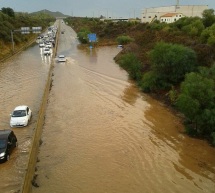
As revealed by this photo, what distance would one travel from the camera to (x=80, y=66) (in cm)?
4538

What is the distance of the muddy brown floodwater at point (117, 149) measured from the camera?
14.1 meters

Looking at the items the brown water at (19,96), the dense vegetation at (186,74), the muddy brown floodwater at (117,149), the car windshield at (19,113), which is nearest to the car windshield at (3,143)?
the brown water at (19,96)

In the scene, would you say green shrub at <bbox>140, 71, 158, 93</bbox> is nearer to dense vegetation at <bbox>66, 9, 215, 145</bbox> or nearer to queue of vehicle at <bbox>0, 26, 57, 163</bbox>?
dense vegetation at <bbox>66, 9, 215, 145</bbox>

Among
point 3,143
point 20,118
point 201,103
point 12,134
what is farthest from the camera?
point 20,118

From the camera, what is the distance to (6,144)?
613 inches

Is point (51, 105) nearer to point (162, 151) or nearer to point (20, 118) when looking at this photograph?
point (20, 118)

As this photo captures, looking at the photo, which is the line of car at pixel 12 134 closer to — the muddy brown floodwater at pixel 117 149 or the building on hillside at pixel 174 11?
the muddy brown floodwater at pixel 117 149

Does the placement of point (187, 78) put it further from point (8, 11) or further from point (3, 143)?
point (8, 11)

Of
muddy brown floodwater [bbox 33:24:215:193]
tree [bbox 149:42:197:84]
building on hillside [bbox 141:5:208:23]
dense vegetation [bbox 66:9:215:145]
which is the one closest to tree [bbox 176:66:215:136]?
dense vegetation [bbox 66:9:215:145]

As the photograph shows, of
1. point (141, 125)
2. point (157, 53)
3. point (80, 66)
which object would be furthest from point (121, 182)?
point (80, 66)

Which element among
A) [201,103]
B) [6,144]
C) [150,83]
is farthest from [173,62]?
[6,144]

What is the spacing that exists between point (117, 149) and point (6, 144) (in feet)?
21.0

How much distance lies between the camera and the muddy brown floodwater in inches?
555

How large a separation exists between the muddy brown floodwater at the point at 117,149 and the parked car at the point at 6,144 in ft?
5.63
